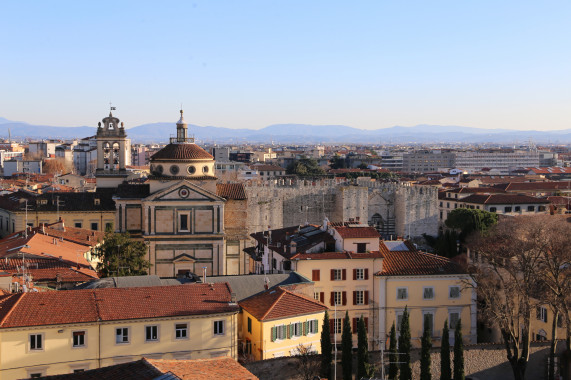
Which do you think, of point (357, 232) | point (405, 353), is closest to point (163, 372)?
point (405, 353)

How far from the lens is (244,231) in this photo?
1588 inches

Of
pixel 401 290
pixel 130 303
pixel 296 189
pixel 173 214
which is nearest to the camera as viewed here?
pixel 130 303

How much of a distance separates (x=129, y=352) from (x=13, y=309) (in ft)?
11.1

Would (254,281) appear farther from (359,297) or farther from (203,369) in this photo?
(203,369)

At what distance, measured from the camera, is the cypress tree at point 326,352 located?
78.4ft

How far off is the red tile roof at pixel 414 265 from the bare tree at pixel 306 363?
6.94 meters

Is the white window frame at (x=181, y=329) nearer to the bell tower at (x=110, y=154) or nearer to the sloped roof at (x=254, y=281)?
the sloped roof at (x=254, y=281)

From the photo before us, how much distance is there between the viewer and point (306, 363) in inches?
936

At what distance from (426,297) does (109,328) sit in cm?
1398

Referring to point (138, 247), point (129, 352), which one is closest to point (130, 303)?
point (129, 352)

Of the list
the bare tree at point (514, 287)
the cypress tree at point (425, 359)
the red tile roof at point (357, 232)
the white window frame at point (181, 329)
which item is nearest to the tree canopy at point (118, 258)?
the red tile roof at point (357, 232)

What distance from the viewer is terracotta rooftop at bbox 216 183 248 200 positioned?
4044 cm

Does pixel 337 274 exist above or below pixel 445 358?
above

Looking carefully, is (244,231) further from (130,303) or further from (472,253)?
(130,303)
